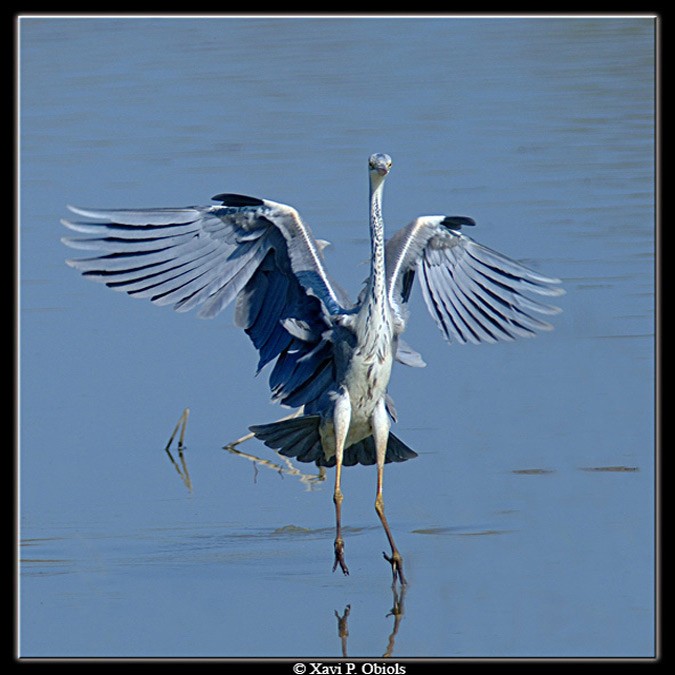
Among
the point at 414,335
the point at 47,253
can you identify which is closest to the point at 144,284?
the point at 414,335

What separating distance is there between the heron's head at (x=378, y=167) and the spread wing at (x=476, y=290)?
795 mm

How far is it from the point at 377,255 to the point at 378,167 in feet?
1.40

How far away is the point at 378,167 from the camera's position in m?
6.18

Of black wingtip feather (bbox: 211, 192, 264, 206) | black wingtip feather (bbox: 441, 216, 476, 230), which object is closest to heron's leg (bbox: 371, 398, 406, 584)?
black wingtip feather (bbox: 441, 216, 476, 230)

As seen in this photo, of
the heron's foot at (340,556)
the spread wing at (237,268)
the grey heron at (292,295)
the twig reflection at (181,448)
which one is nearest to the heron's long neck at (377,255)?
the grey heron at (292,295)

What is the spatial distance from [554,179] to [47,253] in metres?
4.57

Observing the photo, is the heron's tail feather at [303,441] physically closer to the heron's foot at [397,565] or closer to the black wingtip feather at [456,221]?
the heron's foot at [397,565]

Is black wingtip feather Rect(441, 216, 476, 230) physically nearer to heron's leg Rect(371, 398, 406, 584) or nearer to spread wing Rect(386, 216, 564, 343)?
spread wing Rect(386, 216, 564, 343)

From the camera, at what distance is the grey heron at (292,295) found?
6223 mm

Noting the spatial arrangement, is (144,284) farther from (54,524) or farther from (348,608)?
(348,608)

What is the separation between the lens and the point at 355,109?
13898 mm

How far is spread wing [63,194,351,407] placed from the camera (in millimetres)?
6234

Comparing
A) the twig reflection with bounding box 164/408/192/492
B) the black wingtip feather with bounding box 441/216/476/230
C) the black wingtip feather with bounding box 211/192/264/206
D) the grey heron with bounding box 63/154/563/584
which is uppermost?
the black wingtip feather with bounding box 211/192/264/206

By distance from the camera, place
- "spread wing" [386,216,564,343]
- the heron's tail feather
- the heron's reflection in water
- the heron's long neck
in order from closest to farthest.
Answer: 1. the heron's reflection in water
2. the heron's long neck
3. the heron's tail feather
4. "spread wing" [386,216,564,343]
